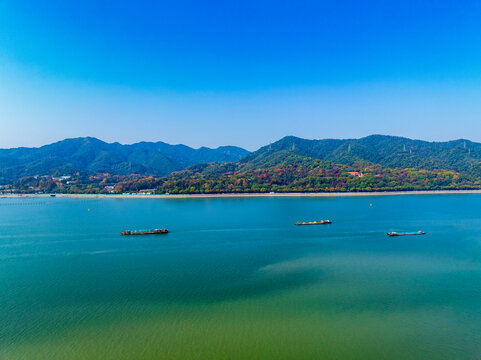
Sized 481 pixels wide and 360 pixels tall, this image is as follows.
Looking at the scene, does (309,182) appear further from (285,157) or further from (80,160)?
(80,160)

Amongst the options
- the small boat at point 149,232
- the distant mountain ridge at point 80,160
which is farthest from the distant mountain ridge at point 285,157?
the small boat at point 149,232

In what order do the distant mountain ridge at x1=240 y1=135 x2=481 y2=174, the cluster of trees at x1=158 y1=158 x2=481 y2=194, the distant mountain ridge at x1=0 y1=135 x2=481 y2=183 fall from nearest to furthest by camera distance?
the cluster of trees at x1=158 y1=158 x2=481 y2=194
the distant mountain ridge at x1=240 y1=135 x2=481 y2=174
the distant mountain ridge at x1=0 y1=135 x2=481 y2=183

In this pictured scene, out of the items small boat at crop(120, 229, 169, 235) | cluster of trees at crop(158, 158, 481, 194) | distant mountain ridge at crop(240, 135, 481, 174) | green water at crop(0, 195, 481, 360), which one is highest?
distant mountain ridge at crop(240, 135, 481, 174)

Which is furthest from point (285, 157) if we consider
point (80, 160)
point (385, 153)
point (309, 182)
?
point (80, 160)

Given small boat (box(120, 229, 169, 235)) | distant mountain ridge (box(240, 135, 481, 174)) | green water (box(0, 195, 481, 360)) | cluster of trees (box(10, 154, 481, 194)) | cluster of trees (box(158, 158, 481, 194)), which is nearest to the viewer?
green water (box(0, 195, 481, 360))

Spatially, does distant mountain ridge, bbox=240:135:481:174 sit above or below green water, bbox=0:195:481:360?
above

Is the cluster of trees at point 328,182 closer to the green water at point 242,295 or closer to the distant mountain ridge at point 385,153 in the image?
the distant mountain ridge at point 385,153

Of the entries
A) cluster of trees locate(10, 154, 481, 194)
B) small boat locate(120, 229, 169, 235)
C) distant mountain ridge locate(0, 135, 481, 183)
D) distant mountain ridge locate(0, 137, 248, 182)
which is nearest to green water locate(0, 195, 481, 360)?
small boat locate(120, 229, 169, 235)

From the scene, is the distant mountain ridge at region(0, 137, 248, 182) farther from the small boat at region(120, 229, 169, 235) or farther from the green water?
the green water

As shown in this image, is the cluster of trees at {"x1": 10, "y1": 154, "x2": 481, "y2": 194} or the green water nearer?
the green water

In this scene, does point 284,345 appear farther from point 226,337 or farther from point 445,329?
point 445,329
